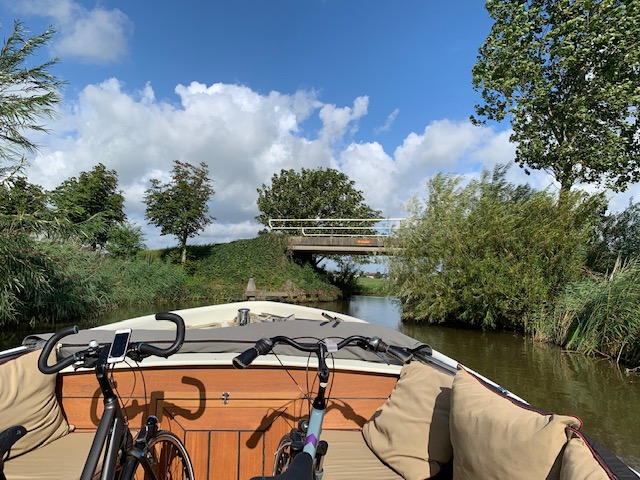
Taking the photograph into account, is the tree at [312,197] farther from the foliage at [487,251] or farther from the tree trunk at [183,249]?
the foliage at [487,251]

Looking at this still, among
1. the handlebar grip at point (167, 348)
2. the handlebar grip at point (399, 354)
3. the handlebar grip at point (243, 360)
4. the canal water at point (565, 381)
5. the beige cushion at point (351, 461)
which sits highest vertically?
the handlebar grip at point (167, 348)

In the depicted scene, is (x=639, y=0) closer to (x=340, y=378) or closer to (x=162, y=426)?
(x=340, y=378)

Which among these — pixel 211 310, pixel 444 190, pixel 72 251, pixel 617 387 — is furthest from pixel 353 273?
pixel 211 310

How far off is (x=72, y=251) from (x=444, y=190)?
11.6 metres

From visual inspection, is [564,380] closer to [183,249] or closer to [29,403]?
[29,403]

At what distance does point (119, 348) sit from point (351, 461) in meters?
1.28

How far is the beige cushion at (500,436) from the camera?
1.25 m

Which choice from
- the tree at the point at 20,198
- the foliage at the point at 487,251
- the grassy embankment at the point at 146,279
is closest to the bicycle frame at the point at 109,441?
the tree at the point at 20,198

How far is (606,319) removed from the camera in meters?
7.34

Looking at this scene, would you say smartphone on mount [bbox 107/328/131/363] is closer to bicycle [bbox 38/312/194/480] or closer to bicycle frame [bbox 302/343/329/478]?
bicycle [bbox 38/312/194/480]

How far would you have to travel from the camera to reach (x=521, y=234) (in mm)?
10867

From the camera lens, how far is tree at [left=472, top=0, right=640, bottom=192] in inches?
437

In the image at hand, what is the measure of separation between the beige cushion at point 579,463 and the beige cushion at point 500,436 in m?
0.05

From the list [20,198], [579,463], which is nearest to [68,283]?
[20,198]
